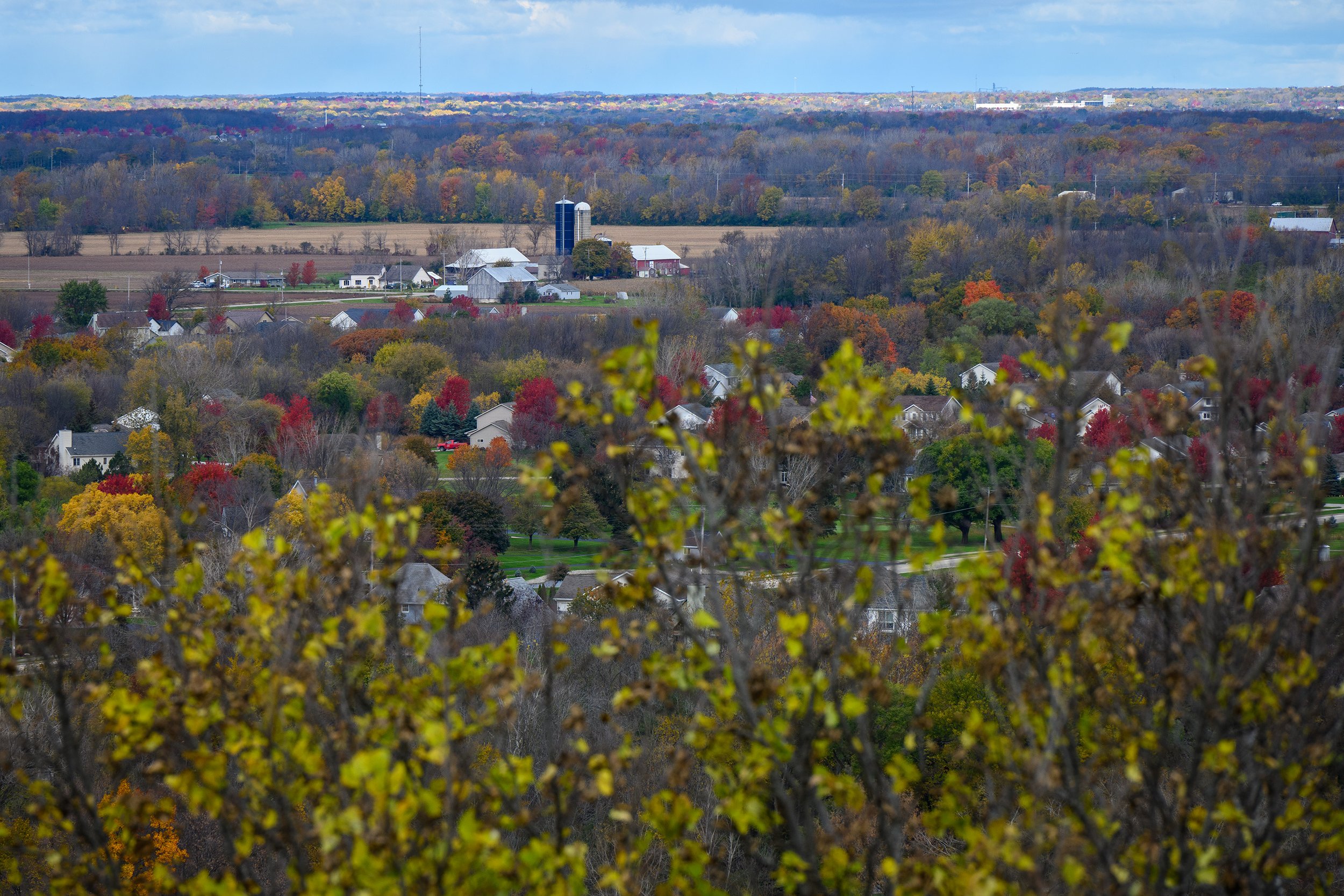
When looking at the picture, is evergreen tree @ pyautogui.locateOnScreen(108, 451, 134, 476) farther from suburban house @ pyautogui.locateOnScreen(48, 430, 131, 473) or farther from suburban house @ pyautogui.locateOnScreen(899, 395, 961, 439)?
suburban house @ pyautogui.locateOnScreen(899, 395, 961, 439)

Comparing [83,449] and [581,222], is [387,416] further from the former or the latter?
[581,222]

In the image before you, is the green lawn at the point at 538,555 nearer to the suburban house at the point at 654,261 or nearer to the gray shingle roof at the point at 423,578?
the gray shingle roof at the point at 423,578

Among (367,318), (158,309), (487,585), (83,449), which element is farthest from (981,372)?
(158,309)

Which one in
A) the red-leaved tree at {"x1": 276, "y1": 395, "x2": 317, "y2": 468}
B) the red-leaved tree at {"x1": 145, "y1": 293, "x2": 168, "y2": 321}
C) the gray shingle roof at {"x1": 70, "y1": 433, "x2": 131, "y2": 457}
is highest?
the red-leaved tree at {"x1": 145, "y1": 293, "x2": 168, "y2": 321}

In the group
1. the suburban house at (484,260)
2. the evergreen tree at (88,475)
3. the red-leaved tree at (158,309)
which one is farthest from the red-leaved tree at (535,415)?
the suburban house at (484,260)

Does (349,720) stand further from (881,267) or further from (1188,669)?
(881,267)

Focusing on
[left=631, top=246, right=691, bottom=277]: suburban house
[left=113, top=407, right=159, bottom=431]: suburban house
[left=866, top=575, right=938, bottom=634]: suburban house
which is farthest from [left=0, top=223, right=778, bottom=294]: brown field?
[left=866, top=575, right=938, bottom=634]: suburban house
